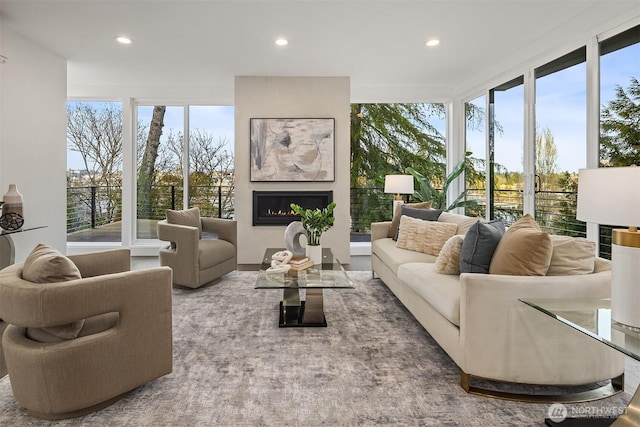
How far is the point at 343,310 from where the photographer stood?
11.5ft

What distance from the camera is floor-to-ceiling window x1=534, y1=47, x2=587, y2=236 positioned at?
3693 mm

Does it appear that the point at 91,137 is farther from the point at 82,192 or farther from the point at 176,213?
the point at 176,213

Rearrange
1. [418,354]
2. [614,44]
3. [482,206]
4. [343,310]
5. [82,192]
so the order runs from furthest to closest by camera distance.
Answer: [82,192] < [482,206] < [343,310] < [614,44] < [418,354]

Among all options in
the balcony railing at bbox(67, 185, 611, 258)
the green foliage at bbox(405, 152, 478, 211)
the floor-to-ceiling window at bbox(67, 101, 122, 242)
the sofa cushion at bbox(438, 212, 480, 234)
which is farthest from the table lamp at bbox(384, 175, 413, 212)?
the floor-to-ceiling window at bbox(67, 101, 122, 242)

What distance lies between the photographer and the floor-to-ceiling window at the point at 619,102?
3092 millimetres

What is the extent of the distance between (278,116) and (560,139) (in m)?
3.46

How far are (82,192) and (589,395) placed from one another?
6.73 meters

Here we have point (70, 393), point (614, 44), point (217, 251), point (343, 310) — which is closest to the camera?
point (70, 393)

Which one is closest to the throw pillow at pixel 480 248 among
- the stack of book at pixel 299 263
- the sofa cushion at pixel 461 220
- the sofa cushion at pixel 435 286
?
the sofa cushion at pixel 435 286

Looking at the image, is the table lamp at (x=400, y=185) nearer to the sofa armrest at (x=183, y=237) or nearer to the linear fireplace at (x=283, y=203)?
the linear fireplace at (x=283, y=203)

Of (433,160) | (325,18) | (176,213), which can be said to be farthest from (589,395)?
(433,160)

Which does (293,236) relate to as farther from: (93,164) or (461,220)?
(93,164)

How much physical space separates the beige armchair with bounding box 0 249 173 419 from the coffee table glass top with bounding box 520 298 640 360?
1910 mm

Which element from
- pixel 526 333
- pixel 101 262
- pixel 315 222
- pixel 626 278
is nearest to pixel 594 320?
pixel 626 278
